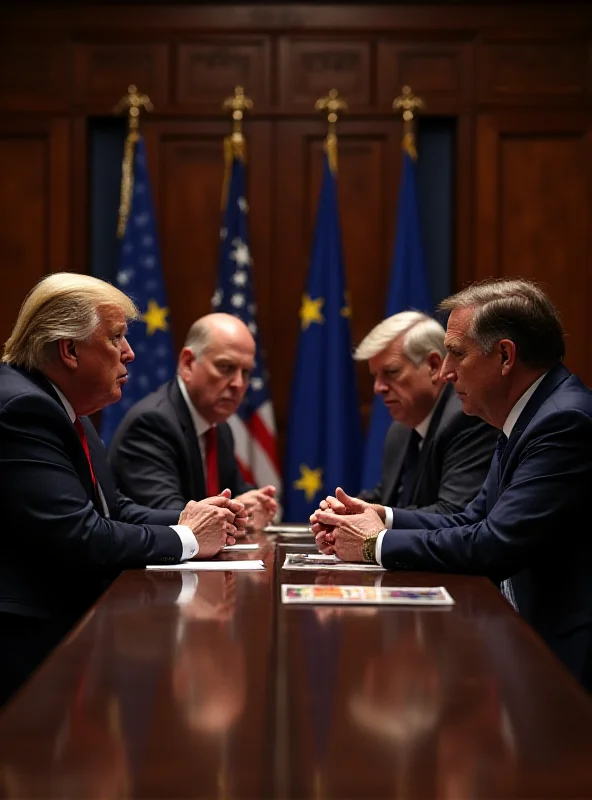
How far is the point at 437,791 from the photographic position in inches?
47.3

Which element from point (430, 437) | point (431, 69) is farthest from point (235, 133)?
point (430, 437)

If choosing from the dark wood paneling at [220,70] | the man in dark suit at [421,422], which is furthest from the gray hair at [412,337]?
the dark wood paneling at [220,70]

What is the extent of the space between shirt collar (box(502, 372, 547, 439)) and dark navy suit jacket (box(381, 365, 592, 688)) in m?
0.15

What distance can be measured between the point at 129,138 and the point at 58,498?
404 centimetres

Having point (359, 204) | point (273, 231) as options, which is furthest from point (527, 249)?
point (273, 231)

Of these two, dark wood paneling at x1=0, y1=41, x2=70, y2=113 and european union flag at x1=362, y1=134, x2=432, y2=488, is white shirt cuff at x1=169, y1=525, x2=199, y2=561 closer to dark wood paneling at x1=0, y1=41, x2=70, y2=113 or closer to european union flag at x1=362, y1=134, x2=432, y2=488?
european union flag at x1=362, y1=134, x2=432, y2=488

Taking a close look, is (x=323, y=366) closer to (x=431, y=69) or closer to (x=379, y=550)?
(x=431, y=69)

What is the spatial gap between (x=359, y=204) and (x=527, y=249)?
1069 mm

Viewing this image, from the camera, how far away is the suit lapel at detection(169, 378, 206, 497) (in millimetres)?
4293

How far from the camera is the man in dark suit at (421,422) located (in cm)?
384

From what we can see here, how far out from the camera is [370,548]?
2.90m

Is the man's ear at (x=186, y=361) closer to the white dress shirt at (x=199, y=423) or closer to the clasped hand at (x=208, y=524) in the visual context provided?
the white dress shirt at (x=199, y=423)

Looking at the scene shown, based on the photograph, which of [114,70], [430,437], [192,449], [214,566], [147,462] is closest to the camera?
[214,566]

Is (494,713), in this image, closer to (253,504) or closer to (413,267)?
(253,504)
